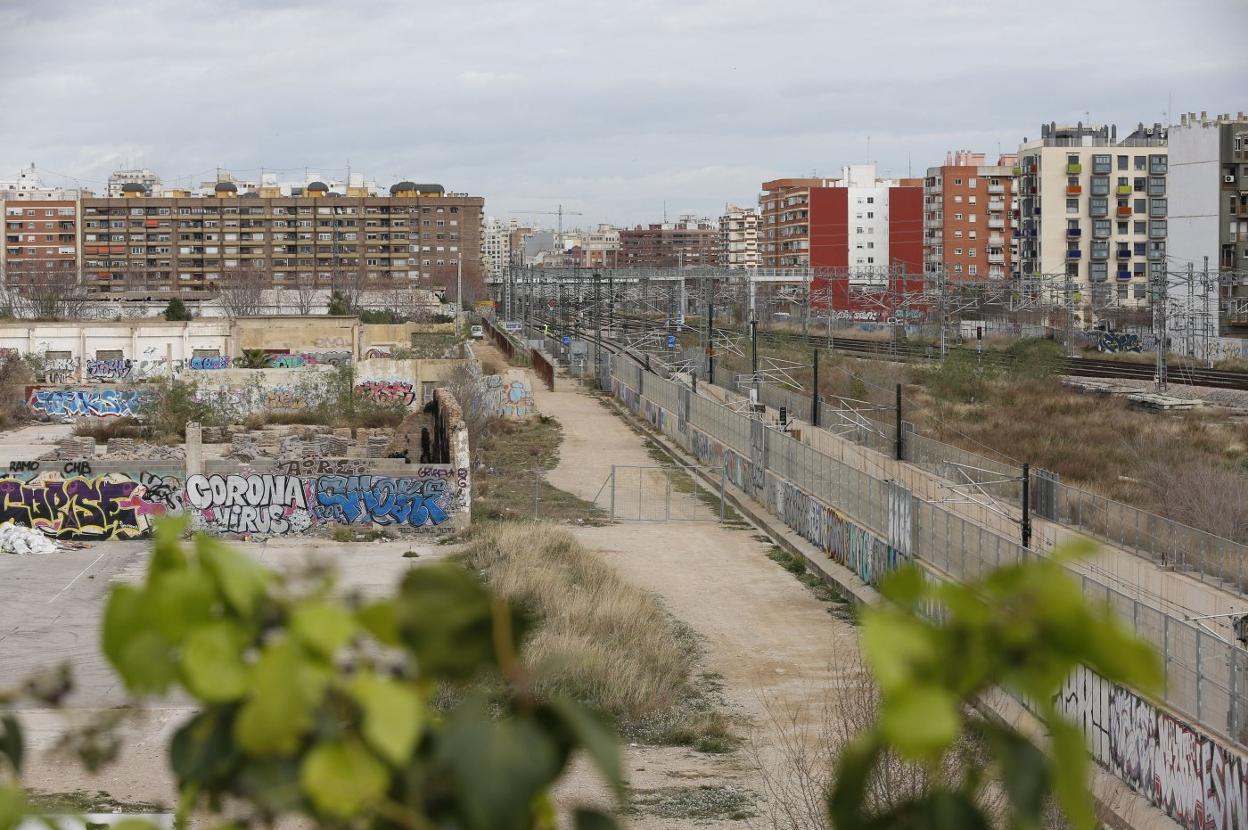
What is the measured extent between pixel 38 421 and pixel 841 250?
315ft

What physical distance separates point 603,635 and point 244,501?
40.5 ft

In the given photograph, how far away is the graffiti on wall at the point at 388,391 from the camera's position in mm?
50531

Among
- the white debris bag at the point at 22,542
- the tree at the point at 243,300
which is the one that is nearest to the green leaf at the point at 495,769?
the white debris bag at the point at 22,542

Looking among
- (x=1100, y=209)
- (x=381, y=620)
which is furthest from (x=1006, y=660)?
(x=1100, y=209)

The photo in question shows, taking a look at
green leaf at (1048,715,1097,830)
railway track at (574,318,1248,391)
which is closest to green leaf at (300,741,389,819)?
green leaf at (1048,715,1097,830)

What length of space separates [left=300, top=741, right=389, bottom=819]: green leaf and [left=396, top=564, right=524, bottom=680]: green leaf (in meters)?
0.15

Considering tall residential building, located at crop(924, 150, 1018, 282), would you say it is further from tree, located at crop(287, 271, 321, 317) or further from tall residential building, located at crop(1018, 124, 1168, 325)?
tree, located at crop(287, 271, 321, 317)

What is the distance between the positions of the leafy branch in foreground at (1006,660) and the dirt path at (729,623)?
10903mm

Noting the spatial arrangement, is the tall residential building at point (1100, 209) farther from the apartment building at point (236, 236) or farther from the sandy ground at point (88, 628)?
the sandy ground at point (88, 628)

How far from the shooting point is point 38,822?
1.94 meters

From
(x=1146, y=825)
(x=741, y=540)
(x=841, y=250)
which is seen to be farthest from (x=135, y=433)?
(x=841, y=250)

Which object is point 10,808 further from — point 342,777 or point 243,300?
point 243,300

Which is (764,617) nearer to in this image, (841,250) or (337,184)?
(841,250)

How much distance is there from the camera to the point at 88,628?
2038 cm
